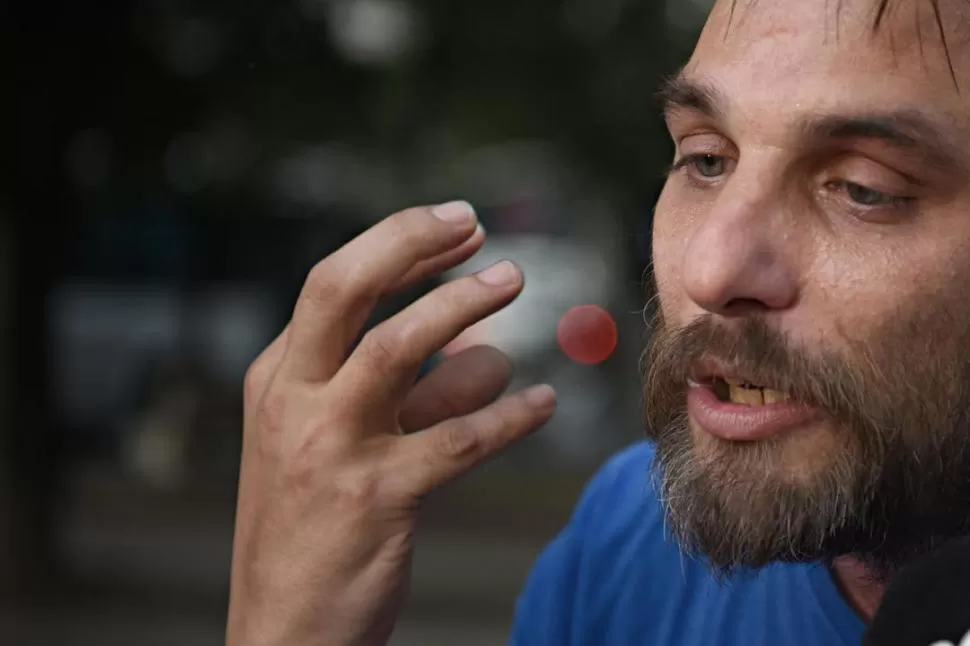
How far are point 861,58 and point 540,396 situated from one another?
56cm

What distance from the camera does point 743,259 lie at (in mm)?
1618

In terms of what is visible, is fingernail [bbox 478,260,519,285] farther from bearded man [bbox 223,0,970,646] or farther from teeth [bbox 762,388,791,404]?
teeth [bbox 762,388,791,404]

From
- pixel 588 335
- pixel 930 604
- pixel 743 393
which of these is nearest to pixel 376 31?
pixel 588 335

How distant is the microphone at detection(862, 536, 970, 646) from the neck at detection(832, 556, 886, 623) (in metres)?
0.74

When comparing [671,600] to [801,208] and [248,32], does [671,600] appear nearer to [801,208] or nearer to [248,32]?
[801,208]

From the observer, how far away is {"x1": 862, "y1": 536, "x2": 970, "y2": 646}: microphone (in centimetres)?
100

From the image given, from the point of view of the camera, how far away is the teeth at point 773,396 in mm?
1647

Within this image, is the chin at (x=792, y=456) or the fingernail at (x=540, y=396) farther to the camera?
the fingernail at (x=540, y=396)

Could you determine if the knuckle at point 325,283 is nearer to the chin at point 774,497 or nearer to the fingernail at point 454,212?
the fingernail at point 454,212

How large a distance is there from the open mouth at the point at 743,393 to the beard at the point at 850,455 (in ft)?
0.10

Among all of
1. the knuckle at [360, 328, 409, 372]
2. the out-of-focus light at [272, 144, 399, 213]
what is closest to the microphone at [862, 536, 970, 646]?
the knuckle at [360, 328, 409, 372]

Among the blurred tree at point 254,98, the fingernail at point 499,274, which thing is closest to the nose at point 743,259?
the fingernail at point 499,274

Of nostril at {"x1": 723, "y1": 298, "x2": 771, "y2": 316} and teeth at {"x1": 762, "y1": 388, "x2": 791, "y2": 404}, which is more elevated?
nostril at {"x1": 723, "y1": 298, "x2": 771, "y2": 316}

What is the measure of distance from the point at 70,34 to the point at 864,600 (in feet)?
26.1
